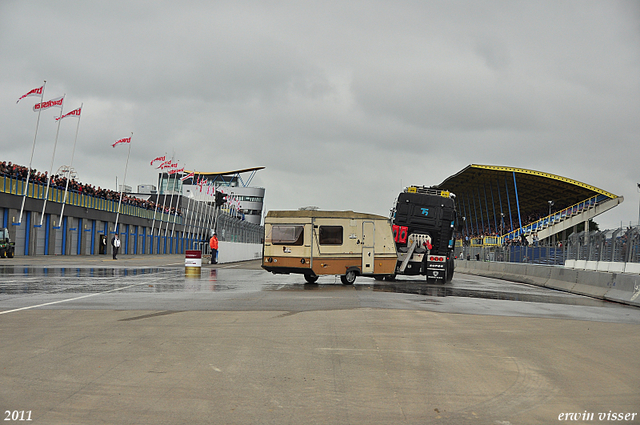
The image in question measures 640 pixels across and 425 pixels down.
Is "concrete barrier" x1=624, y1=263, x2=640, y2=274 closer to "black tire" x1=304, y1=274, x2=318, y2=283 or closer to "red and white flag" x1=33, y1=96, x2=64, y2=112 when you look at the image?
"black tire" x1=304, y1=274, x2=318, y2=283

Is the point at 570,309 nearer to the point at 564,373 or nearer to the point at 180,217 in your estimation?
the point at 564,373

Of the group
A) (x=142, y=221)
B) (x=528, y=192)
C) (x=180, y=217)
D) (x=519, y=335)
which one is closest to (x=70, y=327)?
(x=519, y=335)

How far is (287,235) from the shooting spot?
77.8 feet

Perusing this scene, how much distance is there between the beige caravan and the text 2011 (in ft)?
57.9

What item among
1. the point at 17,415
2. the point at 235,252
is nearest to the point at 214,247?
the point at 235,252

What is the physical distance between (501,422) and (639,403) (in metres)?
1.81

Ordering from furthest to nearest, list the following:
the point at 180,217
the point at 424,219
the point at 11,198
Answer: the point at 180,217 → the point at 11,198 → the point at 424,219

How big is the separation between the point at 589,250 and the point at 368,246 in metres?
10.4

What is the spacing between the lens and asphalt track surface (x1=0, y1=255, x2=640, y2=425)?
6.12 m

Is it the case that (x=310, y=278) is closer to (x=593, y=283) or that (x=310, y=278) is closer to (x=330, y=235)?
(x=330, y=235)

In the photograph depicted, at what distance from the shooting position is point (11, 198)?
153 feet

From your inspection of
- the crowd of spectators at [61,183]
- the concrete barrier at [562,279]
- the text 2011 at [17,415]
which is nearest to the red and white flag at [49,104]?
the crowd of spectators at [61,183]

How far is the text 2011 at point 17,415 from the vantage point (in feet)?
18.6

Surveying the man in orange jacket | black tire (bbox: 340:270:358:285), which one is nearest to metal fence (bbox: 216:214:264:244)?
the man in orange jacket
